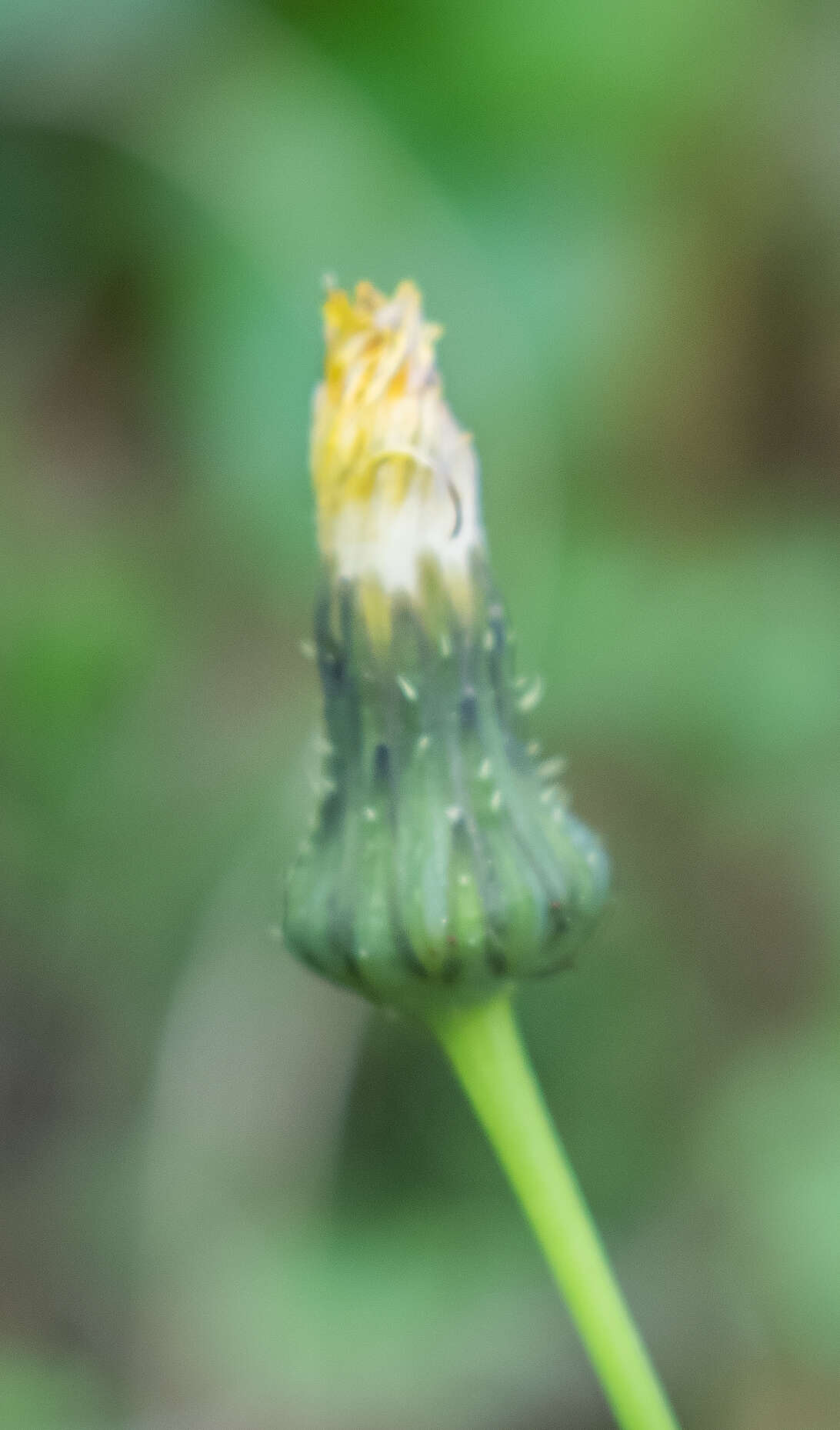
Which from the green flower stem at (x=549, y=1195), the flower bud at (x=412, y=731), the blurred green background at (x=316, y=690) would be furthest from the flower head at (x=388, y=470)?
the blurred green background at (x=316, y=690)

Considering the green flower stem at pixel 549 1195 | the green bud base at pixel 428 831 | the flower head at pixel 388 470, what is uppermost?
the flower head at pixel 388 470

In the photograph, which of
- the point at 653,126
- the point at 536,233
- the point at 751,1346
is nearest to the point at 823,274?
the point at 653,126

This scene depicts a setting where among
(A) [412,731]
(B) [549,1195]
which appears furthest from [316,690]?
(B) [549,1195]

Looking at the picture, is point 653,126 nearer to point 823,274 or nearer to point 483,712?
point 823,274

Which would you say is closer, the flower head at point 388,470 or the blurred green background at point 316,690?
the flower head at point 388,470

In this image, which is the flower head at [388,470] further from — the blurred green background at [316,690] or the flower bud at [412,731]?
the blurred green background at [316,690]

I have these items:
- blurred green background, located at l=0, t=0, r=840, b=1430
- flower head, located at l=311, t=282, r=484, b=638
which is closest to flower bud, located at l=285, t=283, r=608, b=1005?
flower head, located at l=311, t=282, r=484, b=638

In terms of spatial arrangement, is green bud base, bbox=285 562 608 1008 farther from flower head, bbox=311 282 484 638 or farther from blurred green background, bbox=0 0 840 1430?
blurred green background, bbox=0 0 840 1430
